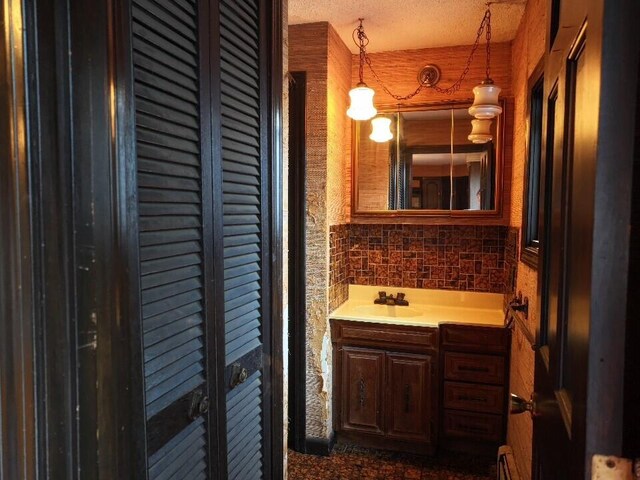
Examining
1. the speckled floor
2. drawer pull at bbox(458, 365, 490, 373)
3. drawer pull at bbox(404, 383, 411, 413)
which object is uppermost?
drawer pull at bbox(458, 365, 490, 373)

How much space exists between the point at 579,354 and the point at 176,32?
2.93 ft

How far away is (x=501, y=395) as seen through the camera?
2.51 m

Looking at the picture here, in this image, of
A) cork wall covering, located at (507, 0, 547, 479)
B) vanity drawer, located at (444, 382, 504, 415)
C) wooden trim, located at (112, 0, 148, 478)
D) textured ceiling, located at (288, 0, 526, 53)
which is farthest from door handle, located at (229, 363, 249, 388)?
textured ceiling, located at (288, 0, 526, 53)

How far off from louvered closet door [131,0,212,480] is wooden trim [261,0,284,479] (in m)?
0.34

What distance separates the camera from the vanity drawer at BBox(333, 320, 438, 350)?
8.50ft

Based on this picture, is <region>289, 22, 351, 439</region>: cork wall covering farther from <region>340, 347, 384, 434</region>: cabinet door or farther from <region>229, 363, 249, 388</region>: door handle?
<region>229, 363, 249, 388</region>: door handle

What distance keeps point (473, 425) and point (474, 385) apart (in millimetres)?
243

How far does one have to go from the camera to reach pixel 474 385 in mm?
2557

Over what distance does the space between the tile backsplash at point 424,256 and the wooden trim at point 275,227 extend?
1.44 meters

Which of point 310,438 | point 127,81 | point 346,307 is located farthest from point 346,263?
point 127,81

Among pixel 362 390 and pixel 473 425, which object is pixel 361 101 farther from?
pixel 473 425

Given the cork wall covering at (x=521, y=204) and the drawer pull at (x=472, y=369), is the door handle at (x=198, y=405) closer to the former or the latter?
the cork wall covering at (x=521, y=204)

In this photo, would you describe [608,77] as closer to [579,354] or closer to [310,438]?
[579,354]

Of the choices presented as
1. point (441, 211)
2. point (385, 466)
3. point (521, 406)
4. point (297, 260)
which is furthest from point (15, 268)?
point (441, 211)
